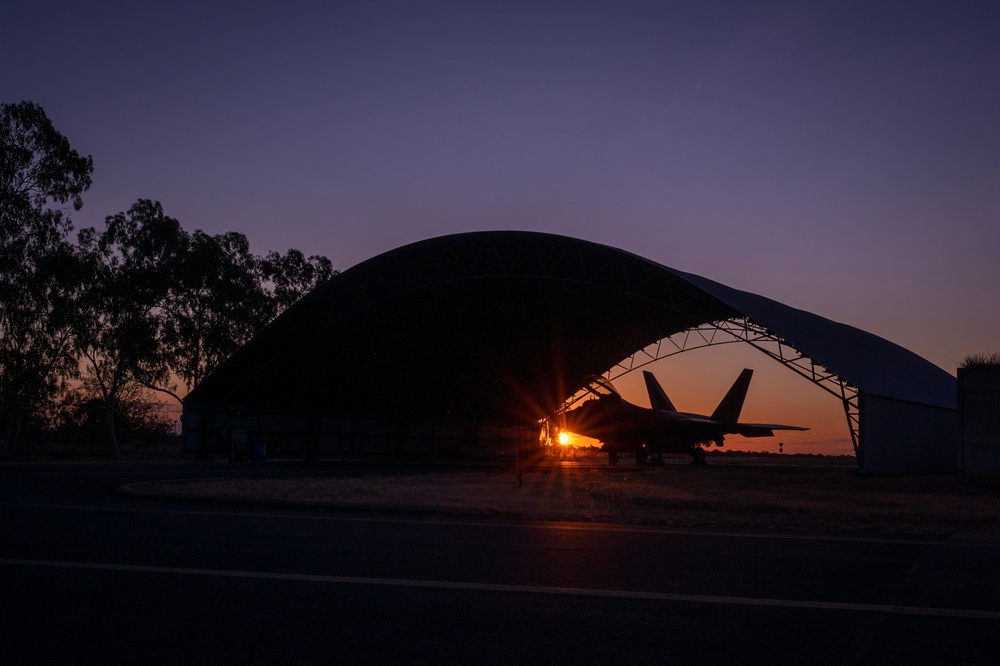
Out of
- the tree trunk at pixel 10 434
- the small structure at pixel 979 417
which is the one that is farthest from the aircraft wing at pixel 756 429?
the tree trunk at pixel 10 434

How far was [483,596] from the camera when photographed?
6461mm

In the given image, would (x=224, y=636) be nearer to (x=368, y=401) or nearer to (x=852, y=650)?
(x=852, y=650)

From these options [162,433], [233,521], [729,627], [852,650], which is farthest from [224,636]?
[162,433]

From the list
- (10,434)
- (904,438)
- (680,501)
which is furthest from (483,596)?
(10,434)

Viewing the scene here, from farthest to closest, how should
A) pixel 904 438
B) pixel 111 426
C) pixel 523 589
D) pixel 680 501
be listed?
pixel 111 426, pixel 904 438, pixel 680 501, pixel 523 589

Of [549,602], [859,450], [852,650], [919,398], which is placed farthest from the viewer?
Answer: [919,398]

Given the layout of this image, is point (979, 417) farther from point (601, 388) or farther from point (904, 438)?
point (601, 388)

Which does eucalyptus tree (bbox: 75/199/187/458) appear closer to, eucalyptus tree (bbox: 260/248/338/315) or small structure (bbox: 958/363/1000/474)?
eucalyptus tree (bbox: 260/248/338/315)

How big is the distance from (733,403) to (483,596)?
1676 inches

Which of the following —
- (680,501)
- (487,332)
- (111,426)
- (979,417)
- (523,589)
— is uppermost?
(487,332)

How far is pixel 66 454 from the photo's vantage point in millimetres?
44375

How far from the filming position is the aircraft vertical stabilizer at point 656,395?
47656 millimetres

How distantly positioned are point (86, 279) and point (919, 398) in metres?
40.6

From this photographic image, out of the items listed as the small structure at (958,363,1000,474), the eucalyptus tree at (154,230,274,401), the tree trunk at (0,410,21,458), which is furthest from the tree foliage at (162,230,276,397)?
the small structure at (958,363,1000,474)
